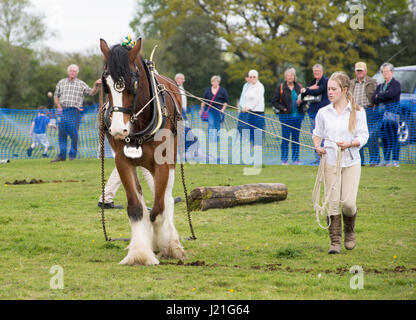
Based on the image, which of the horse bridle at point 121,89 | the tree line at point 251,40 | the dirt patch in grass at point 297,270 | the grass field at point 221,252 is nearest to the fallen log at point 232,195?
the grass field at point 221,252

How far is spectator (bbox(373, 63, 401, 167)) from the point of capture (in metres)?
14.8

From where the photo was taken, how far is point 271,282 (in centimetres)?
535

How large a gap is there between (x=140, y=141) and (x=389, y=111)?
1020cm

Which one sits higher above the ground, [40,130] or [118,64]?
[118,64]

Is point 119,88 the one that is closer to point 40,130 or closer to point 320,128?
point 320,128

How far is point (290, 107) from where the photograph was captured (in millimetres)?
16203

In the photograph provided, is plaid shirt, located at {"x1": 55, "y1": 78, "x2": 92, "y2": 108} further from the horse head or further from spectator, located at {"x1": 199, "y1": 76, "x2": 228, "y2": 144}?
the horse head

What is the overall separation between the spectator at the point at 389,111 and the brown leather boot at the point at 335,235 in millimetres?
8540

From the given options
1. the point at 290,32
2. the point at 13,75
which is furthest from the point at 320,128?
the point at 290,32

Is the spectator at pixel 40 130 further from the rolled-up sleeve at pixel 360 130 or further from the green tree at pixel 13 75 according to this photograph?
the green tree at pixel 13 75

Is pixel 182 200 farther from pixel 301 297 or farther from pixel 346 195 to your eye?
pixel 301 297

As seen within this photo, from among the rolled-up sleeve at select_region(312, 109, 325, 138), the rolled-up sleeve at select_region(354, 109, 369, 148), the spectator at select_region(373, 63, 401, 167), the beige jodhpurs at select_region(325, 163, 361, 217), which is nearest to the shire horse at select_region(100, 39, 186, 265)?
the rolled-up sleeve at select_region(312, 109, 325, 138)

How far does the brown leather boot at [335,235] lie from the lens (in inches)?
264
